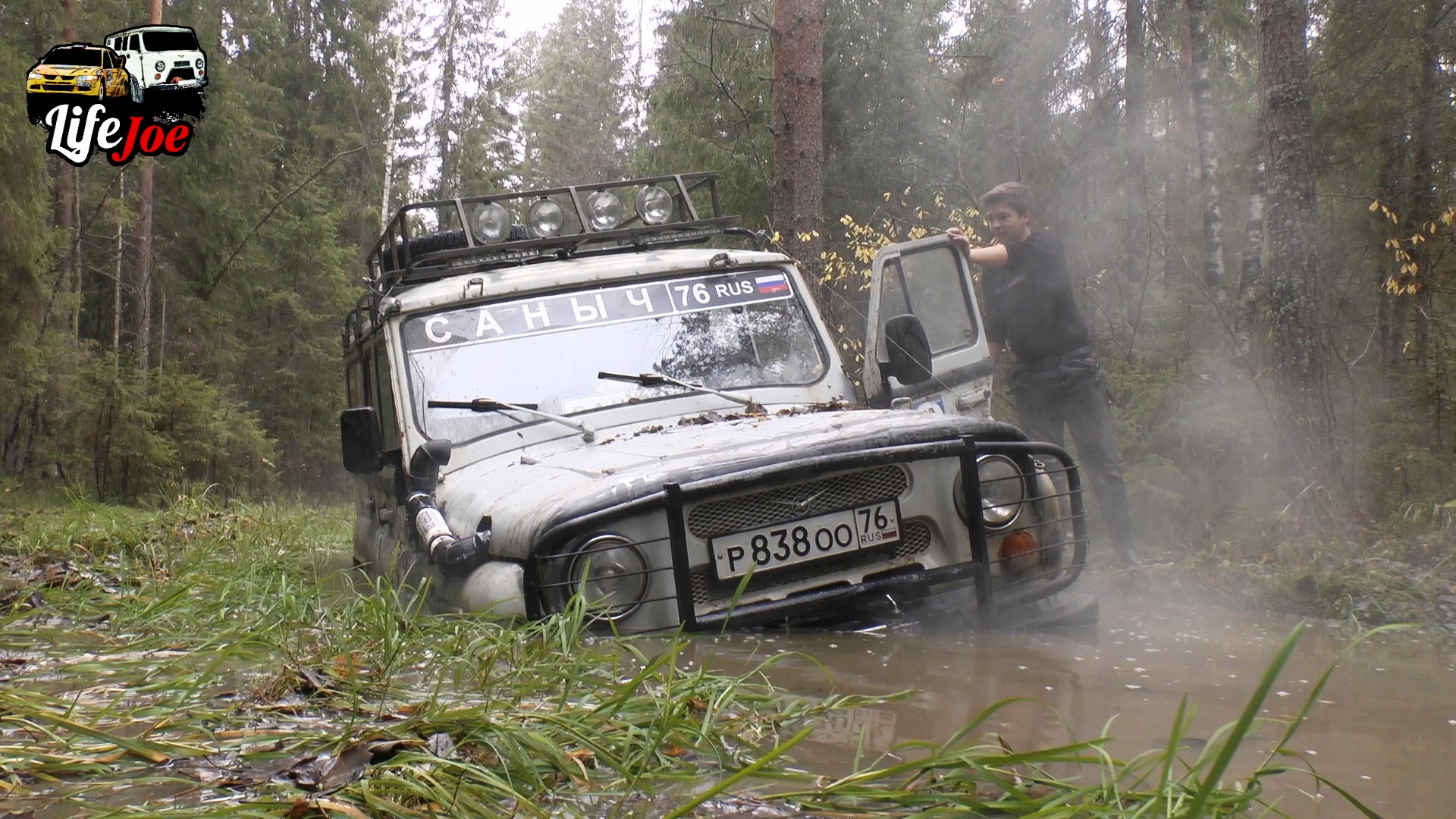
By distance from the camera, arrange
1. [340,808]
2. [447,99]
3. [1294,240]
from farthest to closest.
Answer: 1. [447,99]
2. [1294,240]
3. [340,808]

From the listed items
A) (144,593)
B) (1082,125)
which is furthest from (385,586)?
(1082,125)

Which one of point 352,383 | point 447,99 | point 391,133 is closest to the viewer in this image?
point 352,383

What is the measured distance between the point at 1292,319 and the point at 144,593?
618cm

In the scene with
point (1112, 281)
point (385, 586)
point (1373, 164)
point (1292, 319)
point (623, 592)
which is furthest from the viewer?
point (1112, 281)

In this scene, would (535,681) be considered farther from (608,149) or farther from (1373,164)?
(608,149)

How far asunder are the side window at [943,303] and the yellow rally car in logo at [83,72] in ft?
38.3

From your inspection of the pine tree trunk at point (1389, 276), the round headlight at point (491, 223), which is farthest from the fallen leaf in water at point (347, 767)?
the pine tree trunk at point (1389, 276)

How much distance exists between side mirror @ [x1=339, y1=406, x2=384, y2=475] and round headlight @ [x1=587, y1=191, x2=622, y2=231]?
1764 mm

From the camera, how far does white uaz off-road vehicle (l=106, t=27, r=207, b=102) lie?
49.1 feet

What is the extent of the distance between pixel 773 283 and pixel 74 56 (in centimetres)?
1285

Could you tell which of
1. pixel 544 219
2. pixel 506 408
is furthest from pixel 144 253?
pixel 506 408

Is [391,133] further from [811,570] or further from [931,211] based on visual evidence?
[811,570]

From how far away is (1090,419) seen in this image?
18.7 feet

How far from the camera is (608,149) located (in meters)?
46.7
